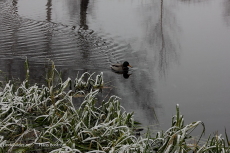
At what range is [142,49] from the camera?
32.9ft

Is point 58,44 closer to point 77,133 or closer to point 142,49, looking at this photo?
point 142,49

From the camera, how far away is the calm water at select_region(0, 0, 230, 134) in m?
6.50

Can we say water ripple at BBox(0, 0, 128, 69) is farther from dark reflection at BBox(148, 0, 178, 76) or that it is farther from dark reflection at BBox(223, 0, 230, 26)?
dark reflection at BBox(223, 0, 230, 26)

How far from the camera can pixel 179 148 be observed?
3918 millimetres

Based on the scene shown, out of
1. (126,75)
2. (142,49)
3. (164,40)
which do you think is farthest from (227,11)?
(126,75)

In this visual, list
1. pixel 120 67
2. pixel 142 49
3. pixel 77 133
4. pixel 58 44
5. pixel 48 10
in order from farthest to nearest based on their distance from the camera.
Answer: pixel 48 10 < pixel 58 44 < pixel 142 49 < pixel 120 67 < pixel 77 133

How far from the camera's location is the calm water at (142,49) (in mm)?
6496

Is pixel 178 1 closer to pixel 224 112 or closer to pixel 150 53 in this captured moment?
pixel 150 53

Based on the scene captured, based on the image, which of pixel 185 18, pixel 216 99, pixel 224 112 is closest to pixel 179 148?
pixel 224 112

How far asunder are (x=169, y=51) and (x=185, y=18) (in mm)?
4388

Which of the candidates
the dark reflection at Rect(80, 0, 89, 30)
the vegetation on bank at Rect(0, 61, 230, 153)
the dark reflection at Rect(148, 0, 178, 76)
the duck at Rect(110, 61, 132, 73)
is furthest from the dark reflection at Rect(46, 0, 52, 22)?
the vegetation on bank at Rect(0, 61, 230, 153)

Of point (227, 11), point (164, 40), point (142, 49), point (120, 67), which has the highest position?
point (227, 11)

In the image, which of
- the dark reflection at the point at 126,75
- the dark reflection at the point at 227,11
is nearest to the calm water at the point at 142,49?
the dark reflection at the point at 227,11

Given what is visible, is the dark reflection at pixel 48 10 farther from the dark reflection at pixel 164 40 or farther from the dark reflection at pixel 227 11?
the dark reflection at pixel 227 11
